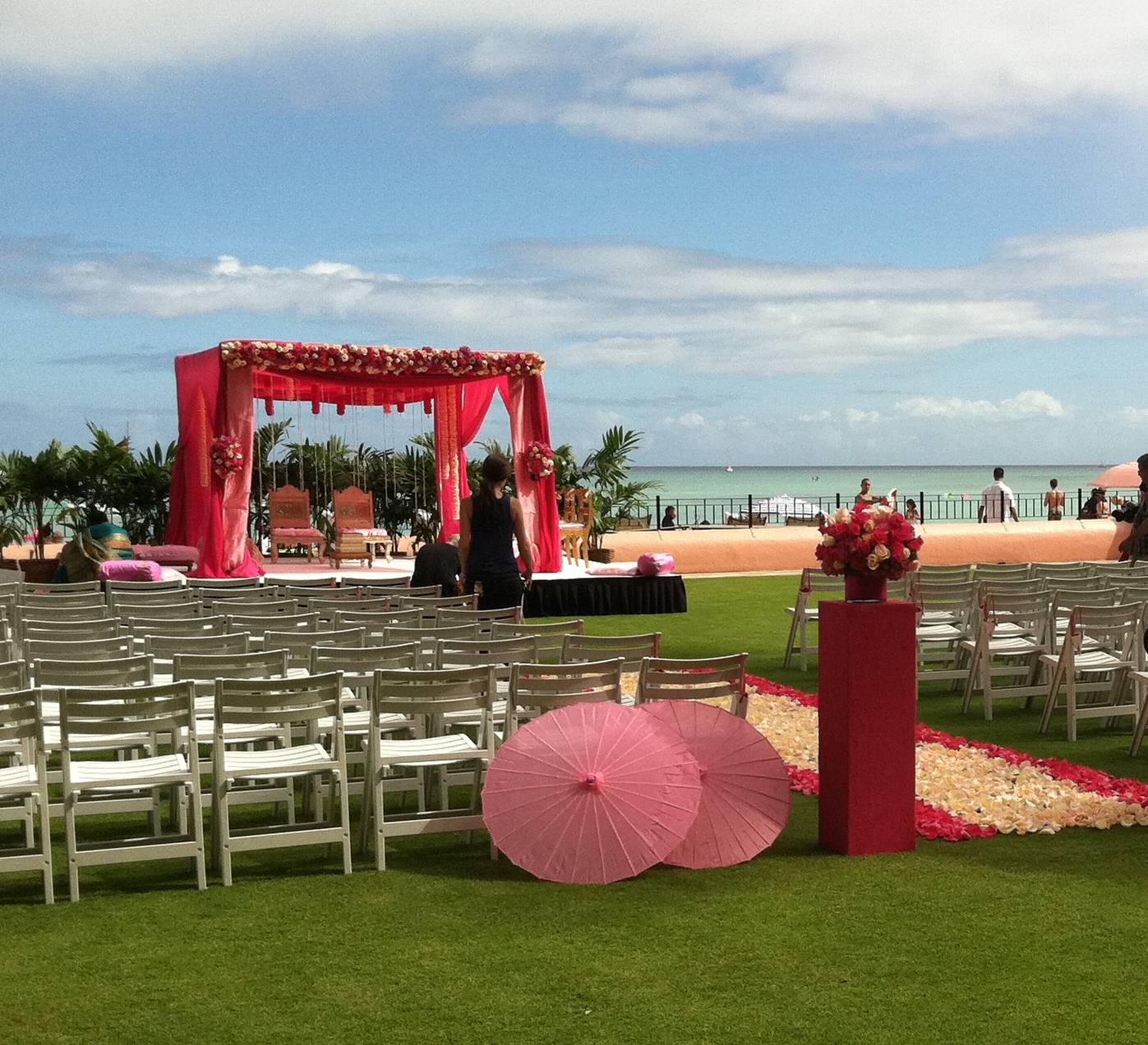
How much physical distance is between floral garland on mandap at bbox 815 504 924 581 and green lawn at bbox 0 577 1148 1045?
44.8 inches

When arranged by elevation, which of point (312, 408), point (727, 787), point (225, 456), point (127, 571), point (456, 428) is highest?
point (312, 408)

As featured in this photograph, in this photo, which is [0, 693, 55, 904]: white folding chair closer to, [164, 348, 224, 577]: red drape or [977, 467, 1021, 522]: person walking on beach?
[164, 348, 224, 577]: red drape

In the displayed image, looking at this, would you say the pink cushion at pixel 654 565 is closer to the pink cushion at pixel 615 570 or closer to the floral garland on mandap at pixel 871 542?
the pink cushion at pixel 615 570

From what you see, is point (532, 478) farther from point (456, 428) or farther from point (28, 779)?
point (28, 779)

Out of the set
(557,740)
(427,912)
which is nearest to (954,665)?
(557,740)

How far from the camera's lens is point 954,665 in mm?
10617

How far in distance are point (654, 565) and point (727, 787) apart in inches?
393

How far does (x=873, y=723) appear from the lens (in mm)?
5344

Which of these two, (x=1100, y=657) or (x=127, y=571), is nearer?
(x=1100, y=657)

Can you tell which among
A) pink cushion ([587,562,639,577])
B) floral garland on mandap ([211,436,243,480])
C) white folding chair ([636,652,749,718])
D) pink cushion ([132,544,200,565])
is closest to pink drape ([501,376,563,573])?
pink cushion ([587,562,639,577])

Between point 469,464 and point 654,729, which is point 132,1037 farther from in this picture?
point 469,464

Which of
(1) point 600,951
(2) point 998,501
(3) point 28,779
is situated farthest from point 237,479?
(2) point 998,501

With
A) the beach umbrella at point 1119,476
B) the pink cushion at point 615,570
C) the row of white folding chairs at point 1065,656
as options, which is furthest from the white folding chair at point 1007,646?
the beach umbrella at point 1119,476

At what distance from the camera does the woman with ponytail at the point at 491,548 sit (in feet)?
29.1
